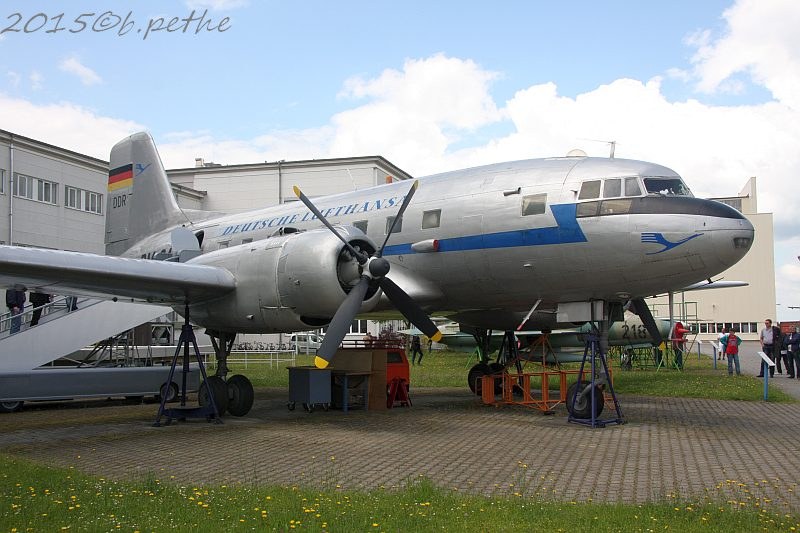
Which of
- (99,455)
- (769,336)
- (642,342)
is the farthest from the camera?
(642,342)

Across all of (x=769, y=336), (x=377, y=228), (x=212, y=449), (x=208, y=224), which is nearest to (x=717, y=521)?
(x=212, y=449)

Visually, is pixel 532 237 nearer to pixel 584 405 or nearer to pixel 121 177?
pixel 584 405

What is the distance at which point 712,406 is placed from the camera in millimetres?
15305

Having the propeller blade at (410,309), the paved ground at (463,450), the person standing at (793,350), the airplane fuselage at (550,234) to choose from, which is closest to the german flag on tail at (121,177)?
the paved ground at (463,450)

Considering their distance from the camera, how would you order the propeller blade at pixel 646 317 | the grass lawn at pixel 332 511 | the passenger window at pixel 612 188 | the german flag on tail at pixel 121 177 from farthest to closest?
the german flag on tail at pixel 121 177 < the propeller blade at pixel 646 317 < the passenger window at pixel 612 188 < the grass lawn at pixel 332 511

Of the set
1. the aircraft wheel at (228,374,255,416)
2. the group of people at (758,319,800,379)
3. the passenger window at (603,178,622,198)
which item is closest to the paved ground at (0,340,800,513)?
the aircraft wheel at (228,374,255,416)

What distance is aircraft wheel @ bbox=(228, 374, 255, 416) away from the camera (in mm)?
13789

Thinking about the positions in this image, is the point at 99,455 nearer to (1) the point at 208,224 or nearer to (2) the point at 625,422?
(2) the point at 625,422

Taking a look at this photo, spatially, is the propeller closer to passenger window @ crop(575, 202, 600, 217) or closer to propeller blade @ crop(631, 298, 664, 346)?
passenger window @ crop(575, 202, 600, 217)

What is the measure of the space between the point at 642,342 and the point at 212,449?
2068 centimetres

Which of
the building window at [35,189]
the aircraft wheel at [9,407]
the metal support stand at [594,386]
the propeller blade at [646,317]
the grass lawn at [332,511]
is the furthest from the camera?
the building window at [35,189]

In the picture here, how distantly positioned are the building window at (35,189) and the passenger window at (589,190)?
101ft

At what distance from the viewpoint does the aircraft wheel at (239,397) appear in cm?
1379

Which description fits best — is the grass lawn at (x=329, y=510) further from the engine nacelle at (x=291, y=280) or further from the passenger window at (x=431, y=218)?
the passenger window at (x=431, y=218)
